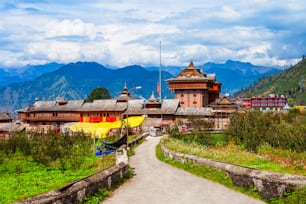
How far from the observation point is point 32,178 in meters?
23.3

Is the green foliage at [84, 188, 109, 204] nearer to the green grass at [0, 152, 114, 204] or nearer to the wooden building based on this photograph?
the green grass at [0, 152, 114, 204]

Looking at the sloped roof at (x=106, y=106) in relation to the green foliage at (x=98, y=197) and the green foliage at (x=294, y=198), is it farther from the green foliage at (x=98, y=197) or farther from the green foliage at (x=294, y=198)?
the green foliage at (x=294, y=198)

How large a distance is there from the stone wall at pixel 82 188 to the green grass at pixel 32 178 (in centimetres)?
284

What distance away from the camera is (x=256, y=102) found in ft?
444

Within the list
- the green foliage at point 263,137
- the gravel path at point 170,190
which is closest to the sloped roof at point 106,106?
the green foliage at point 263,137

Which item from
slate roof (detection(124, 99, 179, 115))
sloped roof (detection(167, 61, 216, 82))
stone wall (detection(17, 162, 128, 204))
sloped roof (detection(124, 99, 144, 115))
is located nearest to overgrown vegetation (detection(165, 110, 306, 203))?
stone wall (detection(17, 162, 128, 204))

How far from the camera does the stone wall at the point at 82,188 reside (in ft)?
43.7

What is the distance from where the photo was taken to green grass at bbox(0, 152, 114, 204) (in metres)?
18.4

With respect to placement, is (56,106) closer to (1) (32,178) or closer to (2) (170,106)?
(2) (170,106)

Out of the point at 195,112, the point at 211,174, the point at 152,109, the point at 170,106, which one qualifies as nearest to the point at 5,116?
the point at 152,109

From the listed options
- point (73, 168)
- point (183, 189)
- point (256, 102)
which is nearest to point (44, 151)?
point (73, 168)

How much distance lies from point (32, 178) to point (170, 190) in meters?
9.55

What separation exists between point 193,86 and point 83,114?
2092cm

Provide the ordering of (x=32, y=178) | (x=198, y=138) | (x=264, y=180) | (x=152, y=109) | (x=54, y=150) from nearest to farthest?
(x=264, y=180), (x=32, y=178), (x=54, y=150), (x=198, y=138), (x=152, y=109)
